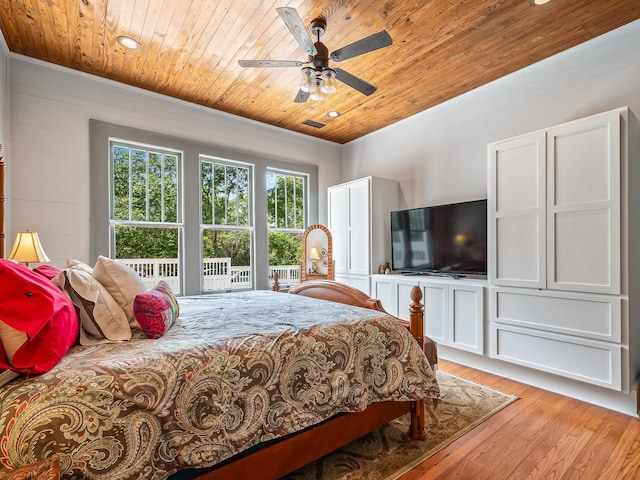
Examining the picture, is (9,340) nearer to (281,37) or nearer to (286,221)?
(281,37)

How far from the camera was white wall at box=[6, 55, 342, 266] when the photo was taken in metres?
3.01

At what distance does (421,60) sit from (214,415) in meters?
3.30

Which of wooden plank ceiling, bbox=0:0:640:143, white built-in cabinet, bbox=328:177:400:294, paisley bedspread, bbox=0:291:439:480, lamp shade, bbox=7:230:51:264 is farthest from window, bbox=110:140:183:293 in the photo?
white built-in cabinet, bbox=328:177:400:294

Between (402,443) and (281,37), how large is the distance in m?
3.18

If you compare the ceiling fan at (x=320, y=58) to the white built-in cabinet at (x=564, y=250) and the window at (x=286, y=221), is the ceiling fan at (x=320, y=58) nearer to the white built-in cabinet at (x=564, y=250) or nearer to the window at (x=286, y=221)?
the white built-in cabinet at (x=564, y=250)

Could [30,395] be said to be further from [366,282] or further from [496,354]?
[366,282]

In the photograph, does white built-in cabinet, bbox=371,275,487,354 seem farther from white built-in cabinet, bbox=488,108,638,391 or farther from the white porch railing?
the white porch railing

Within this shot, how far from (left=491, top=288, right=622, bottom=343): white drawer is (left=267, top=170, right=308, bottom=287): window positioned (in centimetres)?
288

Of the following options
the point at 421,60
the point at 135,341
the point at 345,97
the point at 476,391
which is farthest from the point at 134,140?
the point at 476,391

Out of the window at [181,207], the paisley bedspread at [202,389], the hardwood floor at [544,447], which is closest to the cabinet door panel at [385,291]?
the window at [181,207]

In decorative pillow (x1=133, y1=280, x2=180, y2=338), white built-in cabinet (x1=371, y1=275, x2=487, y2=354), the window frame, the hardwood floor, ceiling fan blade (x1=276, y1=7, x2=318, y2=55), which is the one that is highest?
ceiling fan blade (x1=276, y1=7, x2=318, y2=55)

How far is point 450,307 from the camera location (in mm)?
3424

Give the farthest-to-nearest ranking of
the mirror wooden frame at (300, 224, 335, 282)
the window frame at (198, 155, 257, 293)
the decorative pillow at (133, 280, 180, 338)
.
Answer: the mirror wooden frame at (300, 224, 335, 282)
the window frame at (198, 155, 257, 293)
the decorative pillow at (133, 280, 180, 338)

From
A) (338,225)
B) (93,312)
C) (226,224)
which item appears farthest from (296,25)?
(338,225)
